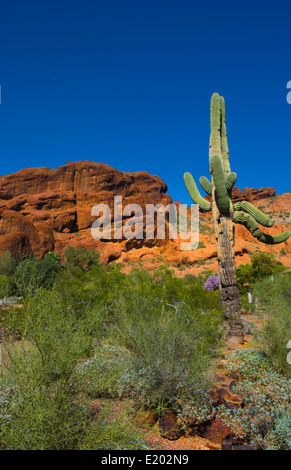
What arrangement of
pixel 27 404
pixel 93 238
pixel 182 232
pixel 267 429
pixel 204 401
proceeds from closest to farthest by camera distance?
pixel 27 404
pixel 267 429
pixel 204 401
pixel 93 238
pixel 182 232

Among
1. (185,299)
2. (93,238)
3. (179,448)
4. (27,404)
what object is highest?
(93,238)

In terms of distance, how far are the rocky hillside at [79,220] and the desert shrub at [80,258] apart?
7.26ft

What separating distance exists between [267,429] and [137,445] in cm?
173

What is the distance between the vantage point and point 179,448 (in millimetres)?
3236

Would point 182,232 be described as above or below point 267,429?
above

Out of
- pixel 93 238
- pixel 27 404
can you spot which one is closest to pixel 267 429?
pixel 27 404

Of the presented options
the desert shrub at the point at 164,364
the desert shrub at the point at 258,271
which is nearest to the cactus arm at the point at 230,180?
the desert shrub at the point at 164,364

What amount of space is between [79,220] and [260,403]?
31.4m

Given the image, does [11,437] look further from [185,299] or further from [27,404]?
[185,299]

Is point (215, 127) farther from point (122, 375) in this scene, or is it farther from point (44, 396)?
point (44, 396)

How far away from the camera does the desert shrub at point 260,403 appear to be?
3371 millimetres

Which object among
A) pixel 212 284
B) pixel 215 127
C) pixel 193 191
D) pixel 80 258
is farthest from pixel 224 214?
pixel 80 258
